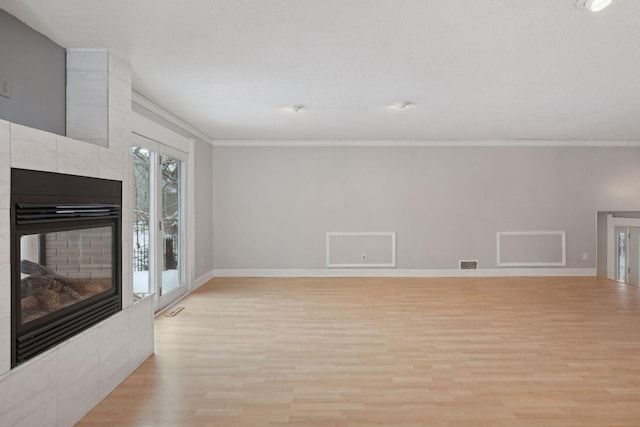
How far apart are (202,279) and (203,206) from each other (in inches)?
46.5

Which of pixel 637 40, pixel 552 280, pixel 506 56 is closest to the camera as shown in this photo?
pixel 637 40

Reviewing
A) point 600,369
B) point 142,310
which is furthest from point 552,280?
point 142,310

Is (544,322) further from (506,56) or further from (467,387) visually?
(506,56)

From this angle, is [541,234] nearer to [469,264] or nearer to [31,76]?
[469,264]

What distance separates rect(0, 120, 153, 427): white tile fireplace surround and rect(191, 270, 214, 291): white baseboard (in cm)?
267

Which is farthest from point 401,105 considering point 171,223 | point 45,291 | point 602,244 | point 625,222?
point 602,244

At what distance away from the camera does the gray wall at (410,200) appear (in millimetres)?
7027

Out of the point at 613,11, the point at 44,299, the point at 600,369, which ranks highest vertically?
the point at 613,11

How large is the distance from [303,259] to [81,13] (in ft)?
17.1

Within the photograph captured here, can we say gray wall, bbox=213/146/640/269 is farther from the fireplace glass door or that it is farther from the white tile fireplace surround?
the fireplace glass door

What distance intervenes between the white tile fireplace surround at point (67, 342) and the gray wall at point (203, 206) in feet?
9.38

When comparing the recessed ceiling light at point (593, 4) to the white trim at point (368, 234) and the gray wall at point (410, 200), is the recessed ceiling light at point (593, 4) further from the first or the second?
the white trim at point (368, 234)

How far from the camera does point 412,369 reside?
10.2 ft

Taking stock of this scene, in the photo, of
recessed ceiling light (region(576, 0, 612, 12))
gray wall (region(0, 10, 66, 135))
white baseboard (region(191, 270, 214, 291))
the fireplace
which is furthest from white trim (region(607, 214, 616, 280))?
gray wall (region(0, 10, 66, 135))
